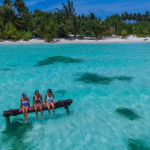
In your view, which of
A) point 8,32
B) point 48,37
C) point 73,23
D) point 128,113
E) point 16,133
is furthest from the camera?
point 73,23

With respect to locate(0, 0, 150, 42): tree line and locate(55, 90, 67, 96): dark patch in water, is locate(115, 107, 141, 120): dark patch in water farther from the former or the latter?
locate(0, 0, 150, 42): tree line

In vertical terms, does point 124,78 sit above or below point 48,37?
below

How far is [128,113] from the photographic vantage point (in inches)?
276

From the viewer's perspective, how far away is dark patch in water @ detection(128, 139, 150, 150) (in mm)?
5098

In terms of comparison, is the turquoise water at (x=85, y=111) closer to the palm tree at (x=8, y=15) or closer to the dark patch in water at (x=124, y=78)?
the dark patch in water at (x=124, y=78)

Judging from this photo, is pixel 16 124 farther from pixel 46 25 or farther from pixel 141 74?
pixel 46 25

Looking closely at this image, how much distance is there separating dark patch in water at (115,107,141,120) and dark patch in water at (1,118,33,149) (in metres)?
4.09

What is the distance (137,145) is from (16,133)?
4.41 metres

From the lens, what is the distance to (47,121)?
643 cm

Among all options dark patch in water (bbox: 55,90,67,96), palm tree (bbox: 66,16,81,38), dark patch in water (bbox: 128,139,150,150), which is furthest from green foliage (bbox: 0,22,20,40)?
dark patch in water (bbox: 128,139,150,150)

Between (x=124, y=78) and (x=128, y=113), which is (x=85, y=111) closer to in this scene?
(x=128, y=113)

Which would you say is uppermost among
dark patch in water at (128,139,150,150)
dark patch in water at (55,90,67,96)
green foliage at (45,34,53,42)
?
green foliage at (45,34,53,42)

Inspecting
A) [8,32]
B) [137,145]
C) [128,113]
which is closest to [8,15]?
[8,32]

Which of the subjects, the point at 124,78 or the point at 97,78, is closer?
the point at 124,78
